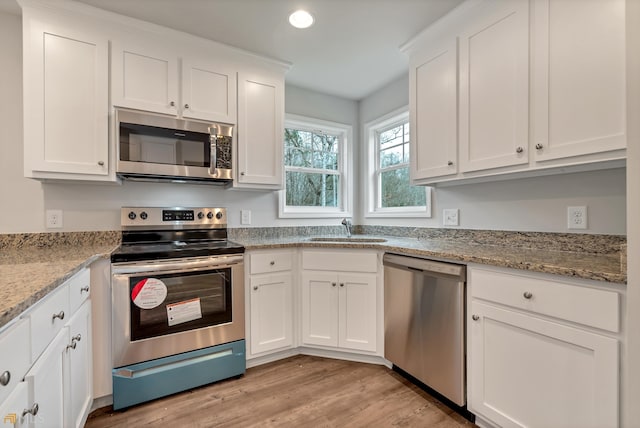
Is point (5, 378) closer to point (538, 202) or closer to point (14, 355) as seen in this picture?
point (14, 355)

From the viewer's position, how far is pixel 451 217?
7.61 ft

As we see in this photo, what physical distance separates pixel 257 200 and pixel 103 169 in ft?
3.93

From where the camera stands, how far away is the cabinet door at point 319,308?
2258 millimetres

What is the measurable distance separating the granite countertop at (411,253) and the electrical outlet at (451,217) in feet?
0.24

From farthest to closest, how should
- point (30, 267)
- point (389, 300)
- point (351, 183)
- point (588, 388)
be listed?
1. point (351, 183)
2. point (389, 300)
3. point (30, 267)
4. point (588, 388)

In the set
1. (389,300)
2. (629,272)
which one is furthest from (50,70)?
(629,272)

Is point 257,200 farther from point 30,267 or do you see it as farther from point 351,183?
point 30,267

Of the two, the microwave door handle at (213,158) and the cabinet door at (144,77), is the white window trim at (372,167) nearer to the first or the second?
the microwave door handle at (213,158)

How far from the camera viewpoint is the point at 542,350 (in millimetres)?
1247

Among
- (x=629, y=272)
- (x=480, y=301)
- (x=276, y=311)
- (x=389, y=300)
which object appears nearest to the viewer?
(x=629, y=272)

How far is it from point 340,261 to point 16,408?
69.1 inches

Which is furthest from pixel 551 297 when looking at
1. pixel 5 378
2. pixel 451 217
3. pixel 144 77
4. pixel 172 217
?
pixel 144 77

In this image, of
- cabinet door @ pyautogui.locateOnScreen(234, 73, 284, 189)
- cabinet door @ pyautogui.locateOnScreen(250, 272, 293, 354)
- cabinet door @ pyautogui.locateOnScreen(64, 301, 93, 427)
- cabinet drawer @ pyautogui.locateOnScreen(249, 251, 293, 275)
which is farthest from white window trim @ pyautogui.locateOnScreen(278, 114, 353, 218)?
cabinet door @ pyautogui.locateOnScreen(64, 301, 93, 427)

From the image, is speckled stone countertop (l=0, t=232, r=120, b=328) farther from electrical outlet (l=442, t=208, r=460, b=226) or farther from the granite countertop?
electrical outlet (l=442, t=208, r=460, b=226)
